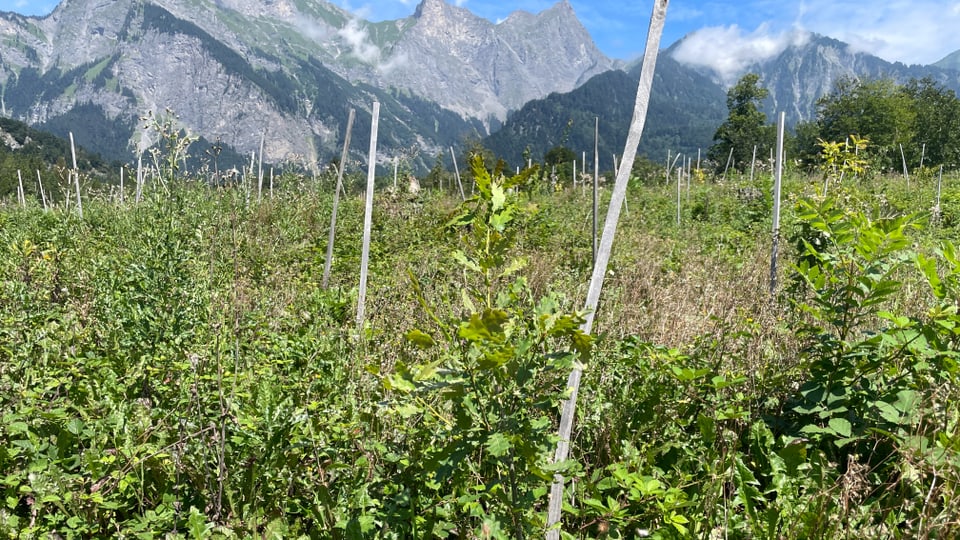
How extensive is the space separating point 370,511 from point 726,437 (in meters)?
1.66

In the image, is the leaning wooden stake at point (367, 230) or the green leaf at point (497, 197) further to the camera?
the leaning wooden stake at point (367, 230)

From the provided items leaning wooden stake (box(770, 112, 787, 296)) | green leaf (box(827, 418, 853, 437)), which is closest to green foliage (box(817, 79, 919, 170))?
leaning wooden stake (box(770, 112, 787, 296))

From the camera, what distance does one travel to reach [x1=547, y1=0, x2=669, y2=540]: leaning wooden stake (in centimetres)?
167

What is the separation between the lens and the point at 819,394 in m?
2.41

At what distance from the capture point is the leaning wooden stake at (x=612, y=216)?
1.67 meters

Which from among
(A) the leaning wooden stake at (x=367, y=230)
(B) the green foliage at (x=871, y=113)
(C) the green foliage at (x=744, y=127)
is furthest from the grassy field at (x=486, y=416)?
(C) the green foliage at (x=744, y=127)

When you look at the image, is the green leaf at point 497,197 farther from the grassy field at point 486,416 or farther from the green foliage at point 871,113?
the green foliage at point 871,113

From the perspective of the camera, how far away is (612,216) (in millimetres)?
1733

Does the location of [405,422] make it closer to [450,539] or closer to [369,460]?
[369,460]

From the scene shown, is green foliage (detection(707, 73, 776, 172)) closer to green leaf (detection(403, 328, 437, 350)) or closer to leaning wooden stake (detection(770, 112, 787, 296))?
leaning wooden stake (detection(770, 112, 787, 296))

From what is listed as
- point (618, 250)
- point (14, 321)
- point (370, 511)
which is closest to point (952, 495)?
point (370, 511)

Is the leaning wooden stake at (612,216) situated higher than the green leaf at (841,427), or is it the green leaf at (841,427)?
the leaning wooden stake at (612,216)

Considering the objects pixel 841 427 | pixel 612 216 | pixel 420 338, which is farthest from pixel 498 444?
pixel 841 427

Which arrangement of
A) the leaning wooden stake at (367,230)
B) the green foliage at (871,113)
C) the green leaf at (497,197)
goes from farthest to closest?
the green foliage at (871,113), the leaning wooden stake at (367,230), the green leaf at (497,197)
